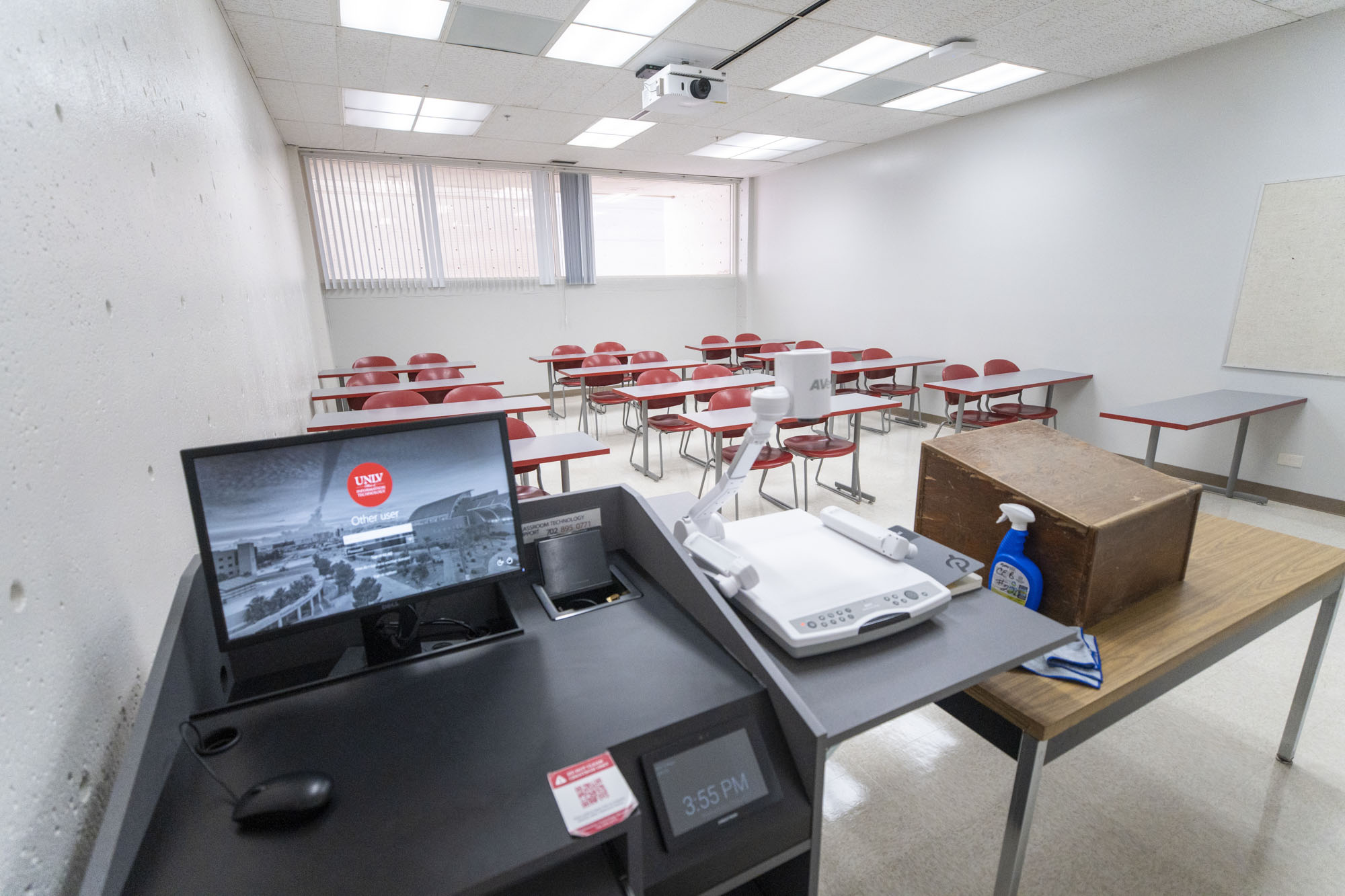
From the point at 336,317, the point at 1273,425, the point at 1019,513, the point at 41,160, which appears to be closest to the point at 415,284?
the point at 336,317

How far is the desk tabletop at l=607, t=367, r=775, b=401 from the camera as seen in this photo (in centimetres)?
433

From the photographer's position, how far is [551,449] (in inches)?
119

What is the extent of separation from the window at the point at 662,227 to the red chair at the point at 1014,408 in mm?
4583

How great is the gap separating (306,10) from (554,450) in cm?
267

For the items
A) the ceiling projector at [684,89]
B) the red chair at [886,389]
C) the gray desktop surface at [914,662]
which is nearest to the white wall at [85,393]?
the gray desktop surface at [914,662]

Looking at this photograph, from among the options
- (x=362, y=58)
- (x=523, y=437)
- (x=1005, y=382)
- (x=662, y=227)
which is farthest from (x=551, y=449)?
(x=662, y=227)

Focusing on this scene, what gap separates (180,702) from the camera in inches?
31.6

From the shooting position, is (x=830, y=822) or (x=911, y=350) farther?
(x=911, y=350)

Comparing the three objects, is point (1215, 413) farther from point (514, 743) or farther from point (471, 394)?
point (471, 394)

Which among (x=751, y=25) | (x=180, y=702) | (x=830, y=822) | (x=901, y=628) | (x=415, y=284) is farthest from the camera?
(x=415, y=284)

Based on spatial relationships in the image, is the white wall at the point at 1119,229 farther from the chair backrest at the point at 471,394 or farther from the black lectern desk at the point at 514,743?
the chair backrest at the point at 471,394

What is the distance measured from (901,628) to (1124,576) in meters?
0.60

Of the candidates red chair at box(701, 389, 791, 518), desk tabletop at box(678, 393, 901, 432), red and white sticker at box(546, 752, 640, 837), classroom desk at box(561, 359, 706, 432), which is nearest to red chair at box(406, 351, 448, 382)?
classroom desk at box(561, 359, 706, 432)

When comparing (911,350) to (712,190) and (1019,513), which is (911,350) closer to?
(712,190)
